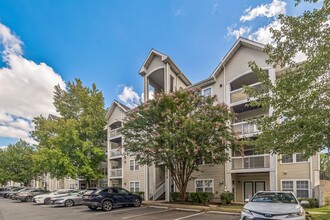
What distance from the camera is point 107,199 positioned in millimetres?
18016

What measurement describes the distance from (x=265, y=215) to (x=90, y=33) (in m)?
19.5

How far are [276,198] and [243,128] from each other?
34.8 ft

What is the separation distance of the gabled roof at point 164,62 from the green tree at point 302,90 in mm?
15469

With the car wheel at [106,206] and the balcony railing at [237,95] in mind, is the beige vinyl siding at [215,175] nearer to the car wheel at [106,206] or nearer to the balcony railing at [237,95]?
the balcony railing at [237,95]

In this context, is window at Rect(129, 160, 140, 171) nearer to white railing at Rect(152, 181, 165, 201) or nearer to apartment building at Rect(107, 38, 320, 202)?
apartment building at Rect(107, 38, 320, 202)

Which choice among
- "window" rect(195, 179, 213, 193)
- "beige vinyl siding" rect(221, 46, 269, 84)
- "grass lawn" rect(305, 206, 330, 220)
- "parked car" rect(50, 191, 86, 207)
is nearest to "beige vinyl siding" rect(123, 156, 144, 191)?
"window" rect(195, 179, 213, 193)

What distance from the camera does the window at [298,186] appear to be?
17464 millimetres

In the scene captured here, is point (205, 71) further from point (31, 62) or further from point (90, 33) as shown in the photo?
point (31, 62)

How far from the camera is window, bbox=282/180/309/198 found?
57.3 ft

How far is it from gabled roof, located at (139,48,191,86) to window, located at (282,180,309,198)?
13.8 m

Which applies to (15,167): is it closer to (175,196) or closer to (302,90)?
(175,196)

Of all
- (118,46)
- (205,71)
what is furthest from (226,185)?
(118,46)

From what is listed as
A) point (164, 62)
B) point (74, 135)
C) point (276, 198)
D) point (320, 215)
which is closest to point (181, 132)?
point (276, 198)

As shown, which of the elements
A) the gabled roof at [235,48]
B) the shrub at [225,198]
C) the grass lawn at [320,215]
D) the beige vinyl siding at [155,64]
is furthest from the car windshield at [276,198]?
the beige vinyl siding at [155,64]
